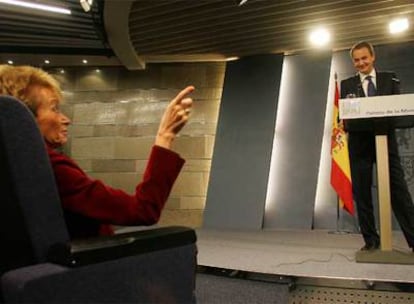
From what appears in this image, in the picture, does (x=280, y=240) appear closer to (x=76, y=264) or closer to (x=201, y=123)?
(x=201, y=123)

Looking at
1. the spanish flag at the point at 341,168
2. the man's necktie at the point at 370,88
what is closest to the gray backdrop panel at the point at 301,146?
the spanish flag at the point at 341,168

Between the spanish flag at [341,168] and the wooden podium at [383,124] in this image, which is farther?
the spanish flag at [341,168]

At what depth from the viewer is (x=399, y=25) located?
15.1 ft

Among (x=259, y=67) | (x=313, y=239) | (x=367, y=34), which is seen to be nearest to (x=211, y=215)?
(x=313, y=239)

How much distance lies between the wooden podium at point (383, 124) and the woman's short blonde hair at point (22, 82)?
1.73m

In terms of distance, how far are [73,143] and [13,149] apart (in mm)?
5894

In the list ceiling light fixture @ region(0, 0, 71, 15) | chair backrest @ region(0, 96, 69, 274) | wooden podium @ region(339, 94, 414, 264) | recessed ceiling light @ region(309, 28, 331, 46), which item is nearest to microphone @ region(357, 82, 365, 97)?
wooden podium @ region(339, 94, 414, 264)

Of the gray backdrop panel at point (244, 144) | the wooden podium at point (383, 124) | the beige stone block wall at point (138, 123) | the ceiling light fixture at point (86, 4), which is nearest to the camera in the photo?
the wooden podium at point (383, 124)

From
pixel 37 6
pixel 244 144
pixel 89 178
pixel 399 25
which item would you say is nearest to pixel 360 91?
pixel 89 178

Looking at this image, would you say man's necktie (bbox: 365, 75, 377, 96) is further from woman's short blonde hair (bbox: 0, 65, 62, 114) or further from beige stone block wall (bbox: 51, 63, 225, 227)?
beige stone block wall (bbox: 51, 63, 225, 227)

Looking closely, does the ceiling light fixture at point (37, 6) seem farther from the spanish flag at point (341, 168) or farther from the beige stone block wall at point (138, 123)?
the spanish flag at point (341, 168)

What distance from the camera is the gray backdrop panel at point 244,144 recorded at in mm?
5270

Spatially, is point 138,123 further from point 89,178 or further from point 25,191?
point 25,191

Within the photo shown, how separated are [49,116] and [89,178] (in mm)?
214
